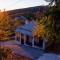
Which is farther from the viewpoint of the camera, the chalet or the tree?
the chalet

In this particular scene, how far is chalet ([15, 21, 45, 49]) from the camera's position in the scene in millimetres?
4192

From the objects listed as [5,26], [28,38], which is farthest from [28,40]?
[5,26]

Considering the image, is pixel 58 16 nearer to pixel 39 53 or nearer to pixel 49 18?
pixel 49 18

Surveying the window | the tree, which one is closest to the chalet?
the window

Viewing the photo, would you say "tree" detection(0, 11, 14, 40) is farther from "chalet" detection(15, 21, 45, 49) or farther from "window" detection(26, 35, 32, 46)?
"window" detection(26, 35, 32, 46)

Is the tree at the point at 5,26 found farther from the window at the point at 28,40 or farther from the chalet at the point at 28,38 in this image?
the window at the point at 28,40

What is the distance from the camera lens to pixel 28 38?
4.56 m

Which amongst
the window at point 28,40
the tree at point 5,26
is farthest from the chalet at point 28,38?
the tree at point 5,26

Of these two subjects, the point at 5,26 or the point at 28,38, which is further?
the point at 28,38

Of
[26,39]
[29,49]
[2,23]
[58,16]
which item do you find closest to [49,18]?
[58,16]

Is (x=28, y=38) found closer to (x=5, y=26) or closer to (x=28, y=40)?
(x=28, y=40)

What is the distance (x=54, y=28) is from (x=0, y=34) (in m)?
3.10

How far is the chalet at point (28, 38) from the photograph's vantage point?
13.8ft

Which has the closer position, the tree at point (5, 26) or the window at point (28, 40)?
the tree at point (5, 26)
